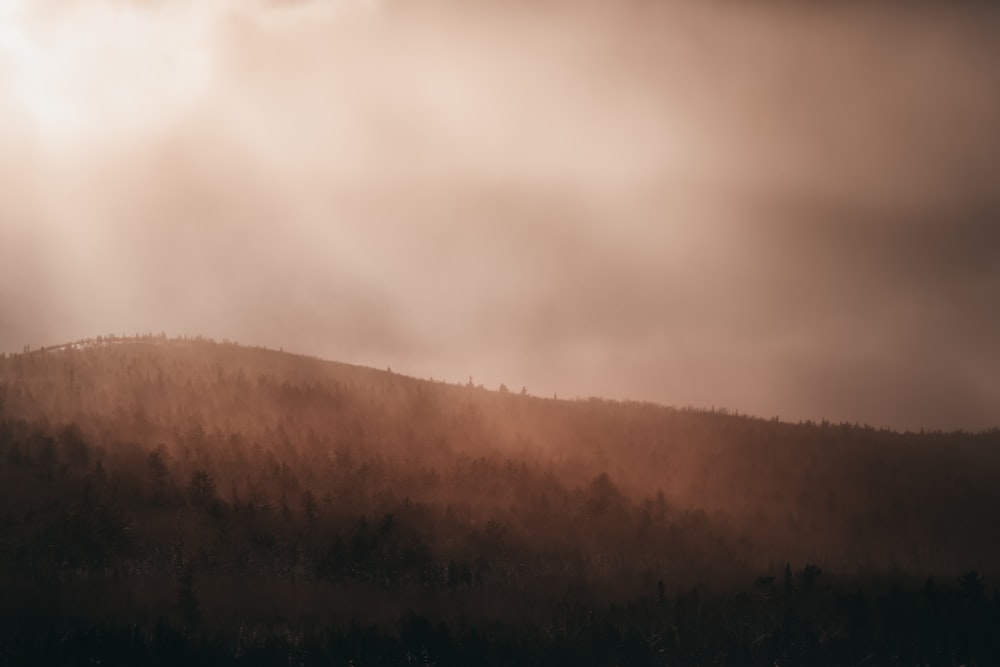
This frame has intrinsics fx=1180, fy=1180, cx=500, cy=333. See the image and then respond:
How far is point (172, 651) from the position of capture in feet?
130

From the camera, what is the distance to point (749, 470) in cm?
6650

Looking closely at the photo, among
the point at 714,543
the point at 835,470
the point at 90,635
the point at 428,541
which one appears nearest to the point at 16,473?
the point at 90,635

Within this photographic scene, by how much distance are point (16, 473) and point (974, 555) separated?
46239 mm

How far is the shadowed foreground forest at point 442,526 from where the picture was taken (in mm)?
43062

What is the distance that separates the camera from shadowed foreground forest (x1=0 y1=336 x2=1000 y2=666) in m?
43.1

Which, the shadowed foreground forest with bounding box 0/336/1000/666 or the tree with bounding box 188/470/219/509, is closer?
the shadowed foreground forest with bounding box 0/336/1000/666

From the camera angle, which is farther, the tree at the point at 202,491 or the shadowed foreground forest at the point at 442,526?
the tree at the point at 202,491

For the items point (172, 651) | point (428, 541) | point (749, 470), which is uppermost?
point (749, 470)

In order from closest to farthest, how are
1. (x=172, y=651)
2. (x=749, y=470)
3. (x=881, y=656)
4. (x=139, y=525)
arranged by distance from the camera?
(x=172, y=651)
(x=881, y=656)
(x=139, y=525)
(x=749, y=470)

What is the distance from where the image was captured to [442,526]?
56.7 meters

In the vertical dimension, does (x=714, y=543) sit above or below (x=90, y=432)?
below

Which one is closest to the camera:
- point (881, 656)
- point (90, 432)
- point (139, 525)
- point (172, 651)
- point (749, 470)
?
point (172, 651)

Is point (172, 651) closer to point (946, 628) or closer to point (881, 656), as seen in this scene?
point (881, 656)

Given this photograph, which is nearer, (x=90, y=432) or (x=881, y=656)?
(x=881, y=656)
